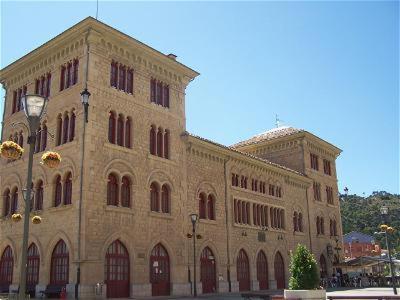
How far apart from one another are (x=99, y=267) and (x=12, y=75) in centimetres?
1542

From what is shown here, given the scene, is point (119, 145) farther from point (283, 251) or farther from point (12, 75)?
point (283, 251)

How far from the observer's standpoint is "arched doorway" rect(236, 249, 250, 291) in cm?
3322

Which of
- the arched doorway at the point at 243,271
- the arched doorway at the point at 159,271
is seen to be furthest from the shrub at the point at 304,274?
the arched doorway at the point at 243,271

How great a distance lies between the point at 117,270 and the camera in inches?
933

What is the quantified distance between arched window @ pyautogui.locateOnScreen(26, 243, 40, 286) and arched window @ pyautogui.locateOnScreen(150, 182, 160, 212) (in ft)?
22.6

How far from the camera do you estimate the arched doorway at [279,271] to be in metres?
37.8

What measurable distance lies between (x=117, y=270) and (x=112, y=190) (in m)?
4.25

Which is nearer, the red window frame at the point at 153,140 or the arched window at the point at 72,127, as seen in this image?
the arched window at the point at 72,127

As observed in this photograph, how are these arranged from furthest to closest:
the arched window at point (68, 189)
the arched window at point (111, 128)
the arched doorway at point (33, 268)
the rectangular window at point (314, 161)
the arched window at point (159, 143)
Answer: the rectangular window at point (314, 161) → the arched window at point (159, 143) → the arched window at point (111, 128) → the arched doorway at point (33, 268) → the arched window at point (68, 189)

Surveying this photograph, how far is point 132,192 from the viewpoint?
25391 millimetres

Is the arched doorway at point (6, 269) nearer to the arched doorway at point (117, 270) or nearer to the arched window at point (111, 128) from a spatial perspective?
the arched doorway at point (117, 270)

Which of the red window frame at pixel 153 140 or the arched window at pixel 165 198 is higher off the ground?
the red window frame at pixel 153 140

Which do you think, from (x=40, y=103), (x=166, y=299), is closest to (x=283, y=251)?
(x=166, y=299)

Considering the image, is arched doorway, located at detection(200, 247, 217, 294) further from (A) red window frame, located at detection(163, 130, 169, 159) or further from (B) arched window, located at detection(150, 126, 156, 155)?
(B) arched window, located at detection(150, 126, 156, 155)
